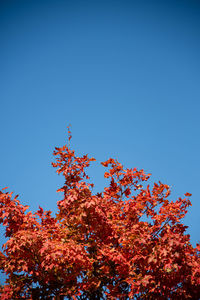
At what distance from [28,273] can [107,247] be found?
7.28ft

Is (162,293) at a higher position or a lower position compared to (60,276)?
lower

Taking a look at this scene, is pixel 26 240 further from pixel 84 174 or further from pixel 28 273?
pixel 84 174

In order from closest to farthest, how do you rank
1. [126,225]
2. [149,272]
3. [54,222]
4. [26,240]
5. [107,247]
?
[26,240] → [149,272] → [107,247] → [126,225] → [54,222]

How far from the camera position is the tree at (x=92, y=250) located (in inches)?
238

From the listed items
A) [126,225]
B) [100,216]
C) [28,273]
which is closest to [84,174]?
[100,216]

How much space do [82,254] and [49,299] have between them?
1.62m

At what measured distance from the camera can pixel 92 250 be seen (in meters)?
7.57

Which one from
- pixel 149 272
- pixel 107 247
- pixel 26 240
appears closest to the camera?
pixel 26 240

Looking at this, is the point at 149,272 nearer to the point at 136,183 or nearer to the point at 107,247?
the point at 107,247

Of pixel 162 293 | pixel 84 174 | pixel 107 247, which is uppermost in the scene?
pixel 84 174

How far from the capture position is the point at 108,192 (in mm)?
9227

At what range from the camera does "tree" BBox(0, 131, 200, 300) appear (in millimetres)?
6055

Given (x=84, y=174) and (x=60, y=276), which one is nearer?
(x=60, y=276)

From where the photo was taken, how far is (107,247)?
7.00 meters
